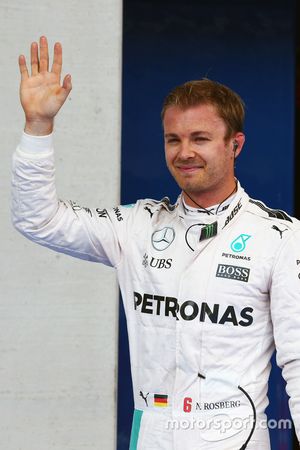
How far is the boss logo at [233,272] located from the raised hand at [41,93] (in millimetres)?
647

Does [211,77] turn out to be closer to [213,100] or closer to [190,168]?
[213,100]

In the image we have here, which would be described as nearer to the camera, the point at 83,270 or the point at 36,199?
the point at 36,199

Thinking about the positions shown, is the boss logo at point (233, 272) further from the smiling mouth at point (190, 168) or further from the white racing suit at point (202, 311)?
the smiling mouth at point (190, 168)

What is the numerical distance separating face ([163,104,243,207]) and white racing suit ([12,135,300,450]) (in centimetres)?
8

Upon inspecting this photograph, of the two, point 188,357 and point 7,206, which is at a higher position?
point 7,206

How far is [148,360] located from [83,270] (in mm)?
1065

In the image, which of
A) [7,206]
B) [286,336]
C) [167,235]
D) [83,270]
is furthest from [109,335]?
[286,336]

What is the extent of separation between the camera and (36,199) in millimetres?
2922

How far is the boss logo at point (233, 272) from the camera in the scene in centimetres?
291

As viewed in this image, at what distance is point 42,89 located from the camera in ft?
9.47

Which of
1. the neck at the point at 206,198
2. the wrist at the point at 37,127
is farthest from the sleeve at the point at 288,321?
the wrist at the point at 37,127

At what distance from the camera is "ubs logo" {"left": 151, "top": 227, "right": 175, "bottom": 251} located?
305 cm

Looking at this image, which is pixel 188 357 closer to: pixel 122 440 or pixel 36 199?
pixel 36 199

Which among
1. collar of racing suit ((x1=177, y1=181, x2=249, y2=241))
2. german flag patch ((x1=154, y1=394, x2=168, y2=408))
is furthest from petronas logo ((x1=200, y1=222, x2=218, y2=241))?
german flag patch ((x1=154, y1=394, x2=168, y2=408))
